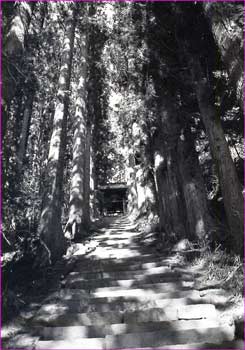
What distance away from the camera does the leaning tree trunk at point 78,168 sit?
38.7ft

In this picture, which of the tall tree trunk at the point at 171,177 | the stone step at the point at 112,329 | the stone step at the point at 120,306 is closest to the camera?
the stone step at the point at 112,329

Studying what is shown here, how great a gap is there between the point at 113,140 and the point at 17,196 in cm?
2000

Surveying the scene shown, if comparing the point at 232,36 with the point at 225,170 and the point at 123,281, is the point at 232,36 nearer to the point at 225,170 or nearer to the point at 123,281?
the point at 225,170

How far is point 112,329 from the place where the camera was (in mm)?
4547

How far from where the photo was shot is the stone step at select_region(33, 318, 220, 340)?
14.7ft

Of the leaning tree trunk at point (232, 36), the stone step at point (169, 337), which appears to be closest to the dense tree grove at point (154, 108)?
the leaning tree trunk at point (232, 36)

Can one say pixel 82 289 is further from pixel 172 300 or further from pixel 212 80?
pixel 212 80

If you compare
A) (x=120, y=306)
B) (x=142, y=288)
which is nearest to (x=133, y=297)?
(x=120, y=306)

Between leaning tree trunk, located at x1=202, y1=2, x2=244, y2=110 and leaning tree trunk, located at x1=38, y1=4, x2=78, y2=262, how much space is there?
5.28 m

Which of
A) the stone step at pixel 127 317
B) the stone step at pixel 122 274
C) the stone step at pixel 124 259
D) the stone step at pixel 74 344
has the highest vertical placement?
the stone step at pixel 124 259

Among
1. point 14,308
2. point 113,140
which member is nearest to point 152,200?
point 14,308

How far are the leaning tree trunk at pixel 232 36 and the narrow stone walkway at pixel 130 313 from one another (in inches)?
132

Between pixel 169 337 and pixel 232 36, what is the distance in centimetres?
466

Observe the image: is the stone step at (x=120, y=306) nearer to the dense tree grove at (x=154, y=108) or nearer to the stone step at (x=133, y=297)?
the stone step at (x=133, y=297)
